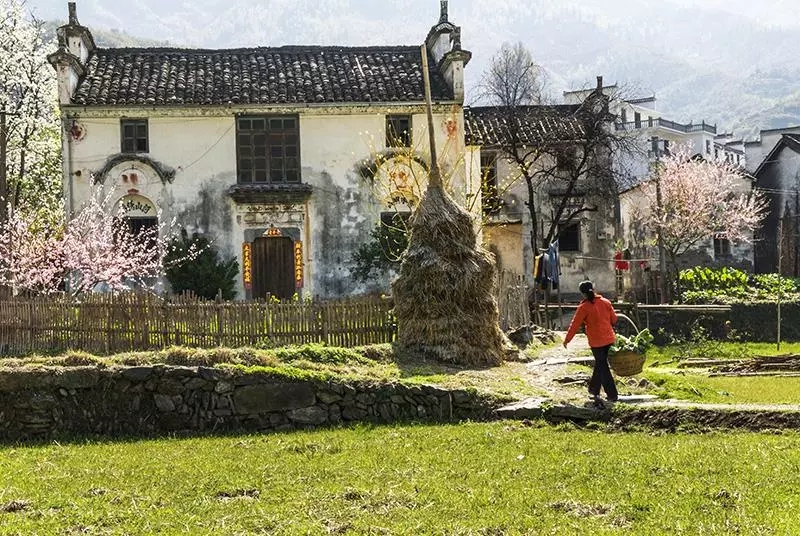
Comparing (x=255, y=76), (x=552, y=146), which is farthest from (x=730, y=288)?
(x=255, y=76)

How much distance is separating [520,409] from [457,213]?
5.24m

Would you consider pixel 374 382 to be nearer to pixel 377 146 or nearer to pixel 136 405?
pixel 136 405

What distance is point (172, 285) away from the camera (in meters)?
27.1

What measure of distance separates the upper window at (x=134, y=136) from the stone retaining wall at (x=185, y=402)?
52.7 ft

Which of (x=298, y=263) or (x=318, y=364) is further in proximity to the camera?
(x=298, y=263)

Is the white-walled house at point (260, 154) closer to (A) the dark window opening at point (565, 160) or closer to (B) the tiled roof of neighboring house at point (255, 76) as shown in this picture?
(B) the tiled roof of neighboring house at point (255, 76)

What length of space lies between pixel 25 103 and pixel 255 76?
9.54 metres

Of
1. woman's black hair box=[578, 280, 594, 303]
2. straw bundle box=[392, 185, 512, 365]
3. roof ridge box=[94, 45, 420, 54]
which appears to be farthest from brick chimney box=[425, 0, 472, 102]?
woman's black hair box=[578, 280, 594, 303]

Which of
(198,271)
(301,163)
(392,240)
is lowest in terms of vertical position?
(198,271)

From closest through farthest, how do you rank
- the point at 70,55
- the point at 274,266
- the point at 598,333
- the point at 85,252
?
the point at 598,333, the point at 85,252, the point at 70,55, the point at 274,266

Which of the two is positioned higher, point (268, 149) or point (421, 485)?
point (268, 149)

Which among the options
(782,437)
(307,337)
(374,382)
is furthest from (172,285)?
(782,437)

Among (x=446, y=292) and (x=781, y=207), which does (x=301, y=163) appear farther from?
(x=781, y=207)

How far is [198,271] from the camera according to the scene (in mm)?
26844
